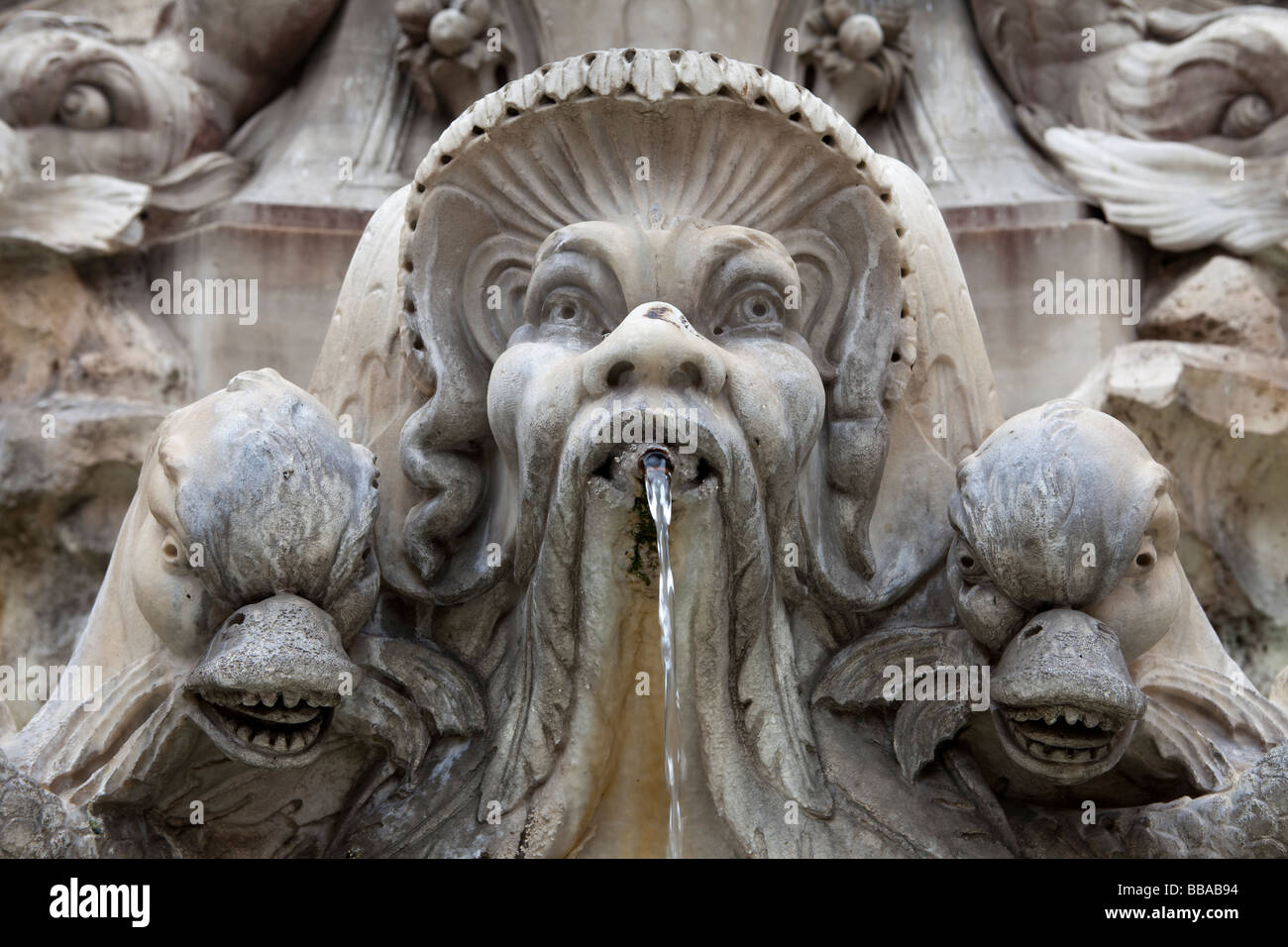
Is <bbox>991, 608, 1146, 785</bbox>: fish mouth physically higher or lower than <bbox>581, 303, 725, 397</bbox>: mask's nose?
lower

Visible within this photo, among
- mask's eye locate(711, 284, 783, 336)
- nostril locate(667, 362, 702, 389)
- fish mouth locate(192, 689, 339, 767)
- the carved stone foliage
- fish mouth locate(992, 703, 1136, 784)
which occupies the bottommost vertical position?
fish mouth locate(992, 703, 1136, 784)

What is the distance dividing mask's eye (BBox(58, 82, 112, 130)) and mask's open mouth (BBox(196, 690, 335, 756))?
236 centimetres

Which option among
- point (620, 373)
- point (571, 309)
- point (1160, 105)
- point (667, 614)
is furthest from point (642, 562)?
point (1160, 105)

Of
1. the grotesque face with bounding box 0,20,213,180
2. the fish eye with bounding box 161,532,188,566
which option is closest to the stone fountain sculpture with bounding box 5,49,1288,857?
the fish eye with bounding box 161,532,188,566

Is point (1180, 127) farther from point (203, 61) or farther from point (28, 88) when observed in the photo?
point (28, 88)

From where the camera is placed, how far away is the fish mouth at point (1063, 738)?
10.6ft

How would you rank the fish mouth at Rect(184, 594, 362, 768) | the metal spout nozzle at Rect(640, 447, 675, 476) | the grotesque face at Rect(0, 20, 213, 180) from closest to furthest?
the fish mouth at Rect(184, 594, 362, 768)
the metal spout nozzle at Rect(640, 447, 675, 476)
the grotesque face at Rect(0, 20, 213, 180)

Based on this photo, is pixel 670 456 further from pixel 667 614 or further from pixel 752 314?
pixel 752 314

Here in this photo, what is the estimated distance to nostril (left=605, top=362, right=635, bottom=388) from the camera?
329cm

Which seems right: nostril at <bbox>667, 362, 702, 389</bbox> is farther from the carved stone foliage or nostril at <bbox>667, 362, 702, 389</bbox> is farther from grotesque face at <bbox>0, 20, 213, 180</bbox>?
grotesque face at <bbox>0, 20, 213, 180</bbox>

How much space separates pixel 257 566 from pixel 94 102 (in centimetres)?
233

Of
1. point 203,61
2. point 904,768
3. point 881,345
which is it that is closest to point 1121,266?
point 881,345

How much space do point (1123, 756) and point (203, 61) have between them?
118 inches

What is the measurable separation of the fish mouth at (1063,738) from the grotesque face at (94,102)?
279 centimetres
